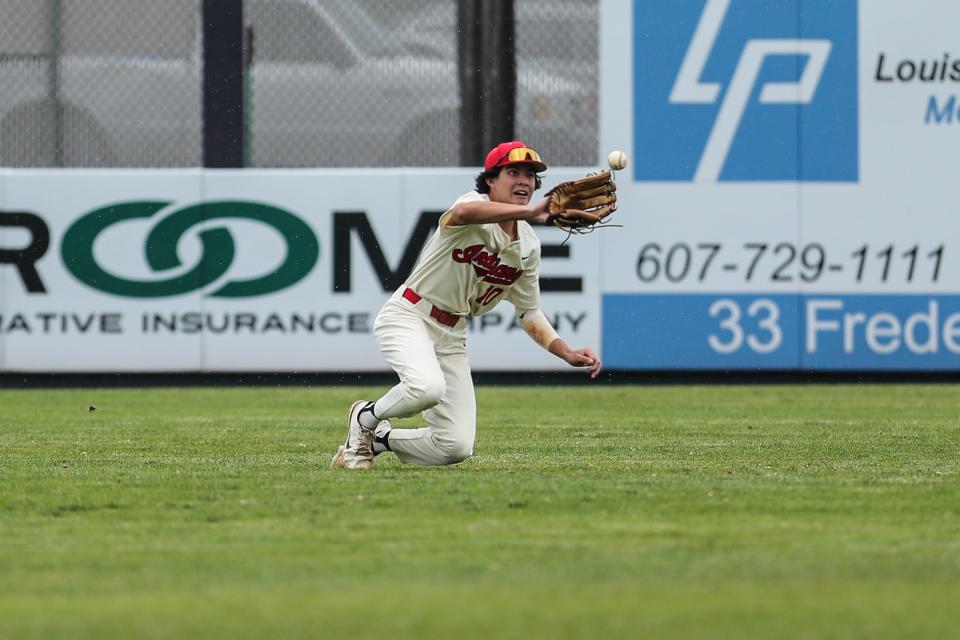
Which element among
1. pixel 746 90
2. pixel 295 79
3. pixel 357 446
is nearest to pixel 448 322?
pixel 357 446

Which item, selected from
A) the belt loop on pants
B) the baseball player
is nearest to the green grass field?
the baseball player

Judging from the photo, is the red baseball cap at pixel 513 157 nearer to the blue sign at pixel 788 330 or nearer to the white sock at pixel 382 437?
the white sock at pixel 382 437

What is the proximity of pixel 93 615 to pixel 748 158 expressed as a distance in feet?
36.6

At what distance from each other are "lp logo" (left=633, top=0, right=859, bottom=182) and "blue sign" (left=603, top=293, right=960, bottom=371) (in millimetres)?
1062

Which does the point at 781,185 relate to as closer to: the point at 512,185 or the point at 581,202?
the point at 581,202

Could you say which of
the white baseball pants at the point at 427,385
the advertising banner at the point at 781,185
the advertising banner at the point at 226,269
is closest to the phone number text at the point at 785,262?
the advertising banner at the point at 781,185

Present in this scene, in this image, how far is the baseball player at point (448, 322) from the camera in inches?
324

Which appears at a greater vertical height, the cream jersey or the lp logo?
the lp logo

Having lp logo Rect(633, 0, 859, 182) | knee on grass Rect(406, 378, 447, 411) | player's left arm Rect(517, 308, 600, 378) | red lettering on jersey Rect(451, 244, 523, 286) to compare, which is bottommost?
knee on grass Rect(406, 378, 447, 411)

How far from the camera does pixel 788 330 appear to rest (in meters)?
15.1

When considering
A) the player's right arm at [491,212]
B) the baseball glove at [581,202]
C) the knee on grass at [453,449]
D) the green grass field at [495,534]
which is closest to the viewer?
the green grass field at [495,534]

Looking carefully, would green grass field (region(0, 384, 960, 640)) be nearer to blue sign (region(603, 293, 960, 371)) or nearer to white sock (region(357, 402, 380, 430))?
white sock (region(357, 402, 380, 430))

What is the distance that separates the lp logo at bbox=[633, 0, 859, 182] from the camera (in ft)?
49.5

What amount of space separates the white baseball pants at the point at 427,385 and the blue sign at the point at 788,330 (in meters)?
6.61
